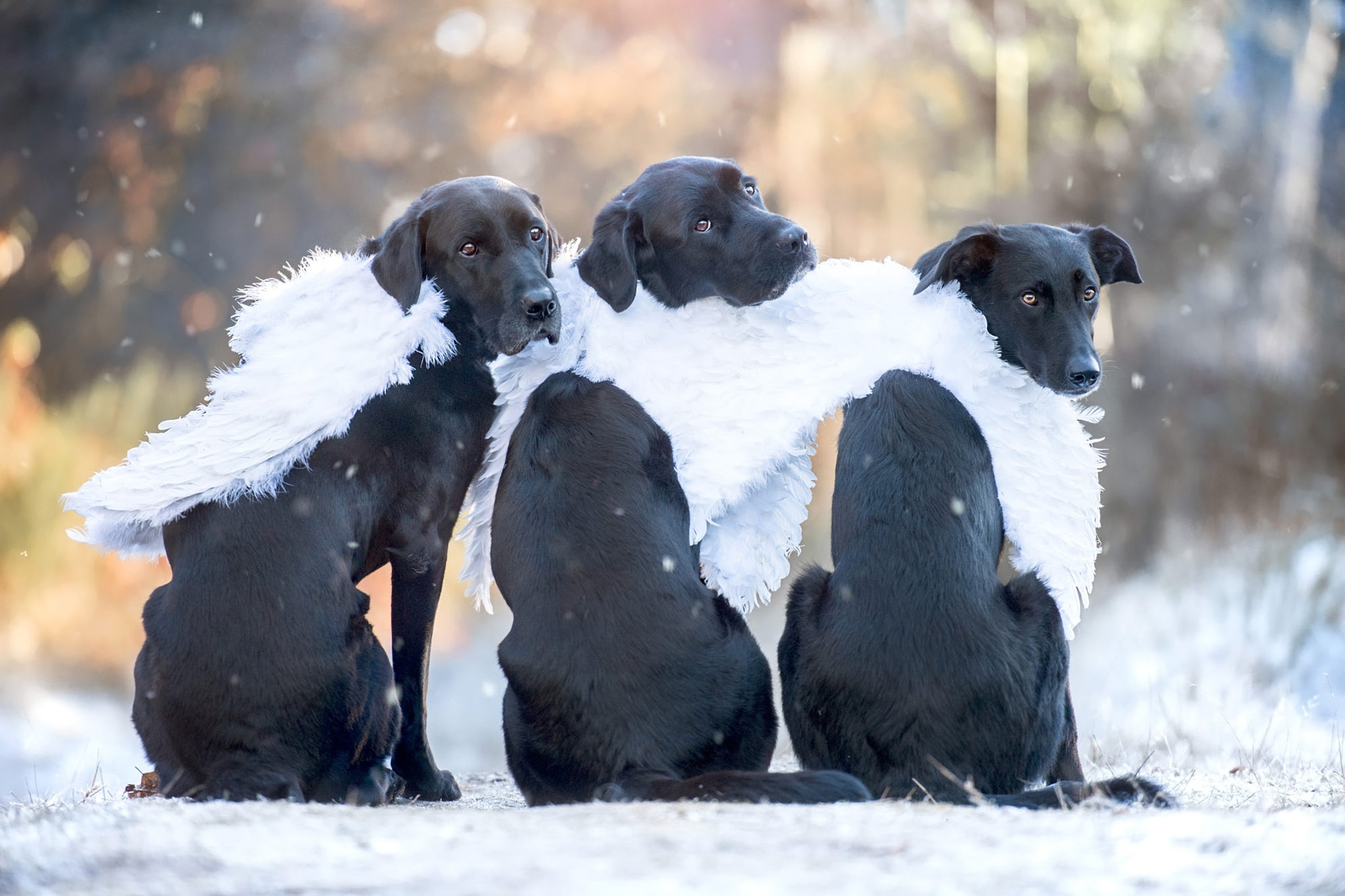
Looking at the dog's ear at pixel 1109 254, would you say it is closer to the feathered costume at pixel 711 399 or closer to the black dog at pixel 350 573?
the feathered costume at pixel 711 399

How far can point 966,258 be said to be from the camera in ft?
13.3

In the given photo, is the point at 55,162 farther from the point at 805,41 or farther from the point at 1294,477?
the point at 1294,477

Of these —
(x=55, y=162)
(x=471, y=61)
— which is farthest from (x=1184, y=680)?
(x=55, y=162)

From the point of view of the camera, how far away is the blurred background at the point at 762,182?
11.4m

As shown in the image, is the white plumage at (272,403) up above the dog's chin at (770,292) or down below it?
below

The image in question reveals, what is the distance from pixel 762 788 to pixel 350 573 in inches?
60.5

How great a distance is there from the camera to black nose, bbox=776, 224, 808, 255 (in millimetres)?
4258

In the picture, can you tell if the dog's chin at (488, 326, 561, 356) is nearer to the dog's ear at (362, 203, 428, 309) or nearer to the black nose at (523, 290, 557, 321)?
the black nose at (523, 290, 557, 321)

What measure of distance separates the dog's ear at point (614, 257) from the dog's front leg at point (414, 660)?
1.07 m

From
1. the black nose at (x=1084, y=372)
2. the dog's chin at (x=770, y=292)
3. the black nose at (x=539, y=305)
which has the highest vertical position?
the dog's chin at (x=770, y=292)

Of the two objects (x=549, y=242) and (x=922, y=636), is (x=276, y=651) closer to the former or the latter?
(x=549, y=242)

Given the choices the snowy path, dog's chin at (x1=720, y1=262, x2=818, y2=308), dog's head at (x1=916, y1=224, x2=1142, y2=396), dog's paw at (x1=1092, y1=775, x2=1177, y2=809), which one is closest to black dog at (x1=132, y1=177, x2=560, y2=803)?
the snowy path

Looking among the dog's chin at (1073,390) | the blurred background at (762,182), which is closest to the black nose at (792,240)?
the dog's chin at (1073,390)

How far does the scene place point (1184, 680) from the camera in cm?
927
